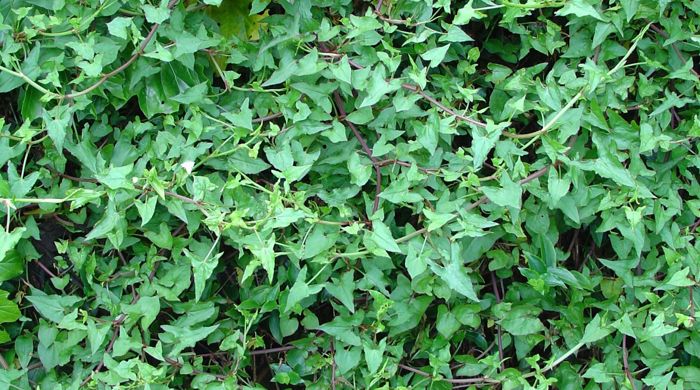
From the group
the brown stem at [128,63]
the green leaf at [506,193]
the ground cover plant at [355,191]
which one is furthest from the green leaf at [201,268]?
the green leaf at [506,193]

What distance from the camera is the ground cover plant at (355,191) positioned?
1.54m

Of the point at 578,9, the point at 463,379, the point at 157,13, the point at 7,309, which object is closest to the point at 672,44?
the point at 578,9

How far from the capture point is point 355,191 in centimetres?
160

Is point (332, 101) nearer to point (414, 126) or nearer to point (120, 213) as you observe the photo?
point (414, 126)

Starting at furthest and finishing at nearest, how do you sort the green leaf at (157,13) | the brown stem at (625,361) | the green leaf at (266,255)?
1. the brown stem at (625,361)
2. the green leaf at (157,13)
3. the green leaf at (266,255)

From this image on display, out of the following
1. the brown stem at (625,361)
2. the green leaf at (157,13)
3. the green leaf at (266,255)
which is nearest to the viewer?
the green leaf at (266,255)

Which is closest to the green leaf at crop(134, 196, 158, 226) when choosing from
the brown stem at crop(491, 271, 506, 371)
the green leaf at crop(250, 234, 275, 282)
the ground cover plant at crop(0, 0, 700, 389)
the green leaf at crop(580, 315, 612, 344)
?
the ground cover plant at crop(0, 0, 700, 389)

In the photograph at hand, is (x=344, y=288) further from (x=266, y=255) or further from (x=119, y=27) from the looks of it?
(x=119, y=27)

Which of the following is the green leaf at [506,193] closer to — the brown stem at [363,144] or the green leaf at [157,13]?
the brown stem at [363,144]

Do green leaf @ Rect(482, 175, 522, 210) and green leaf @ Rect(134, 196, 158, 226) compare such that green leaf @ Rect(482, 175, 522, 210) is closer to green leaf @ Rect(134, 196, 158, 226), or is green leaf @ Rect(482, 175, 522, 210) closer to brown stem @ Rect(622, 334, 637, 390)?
brown stem @ Rect(622, 334, 637, 390)

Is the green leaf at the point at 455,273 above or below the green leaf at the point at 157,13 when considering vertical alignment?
below

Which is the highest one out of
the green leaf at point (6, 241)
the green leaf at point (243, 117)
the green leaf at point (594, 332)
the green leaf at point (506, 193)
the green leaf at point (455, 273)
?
the green leaf at point (243, 117)

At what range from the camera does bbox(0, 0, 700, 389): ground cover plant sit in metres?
1.54

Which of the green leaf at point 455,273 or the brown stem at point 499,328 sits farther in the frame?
the brown stem at point 499,328
